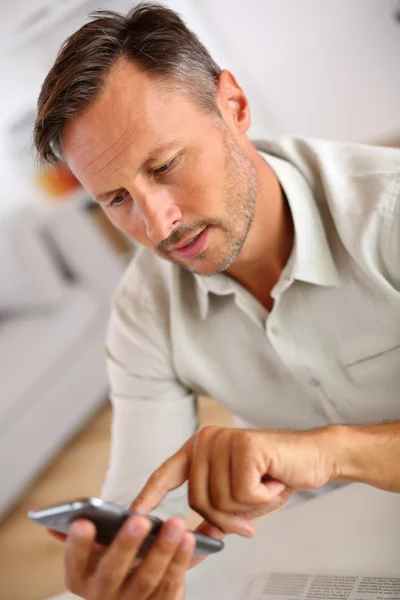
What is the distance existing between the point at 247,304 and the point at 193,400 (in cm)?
23

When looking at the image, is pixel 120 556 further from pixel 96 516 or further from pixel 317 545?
pixel 317 545

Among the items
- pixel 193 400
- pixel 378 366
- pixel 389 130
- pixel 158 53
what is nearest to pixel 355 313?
pixel 378 366

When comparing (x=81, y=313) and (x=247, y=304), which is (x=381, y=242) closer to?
(x=247, y=304)

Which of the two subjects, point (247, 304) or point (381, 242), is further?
point (247, 304)

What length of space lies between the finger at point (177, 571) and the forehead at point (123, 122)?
460 millimetres

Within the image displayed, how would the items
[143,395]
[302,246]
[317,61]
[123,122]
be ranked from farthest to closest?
[317,61] < [143,395] < [302,246] < [123,122]

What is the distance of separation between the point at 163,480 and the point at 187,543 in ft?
0.33

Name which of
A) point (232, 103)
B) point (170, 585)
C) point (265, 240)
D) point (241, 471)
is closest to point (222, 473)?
point (241, 471)

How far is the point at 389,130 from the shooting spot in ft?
9.23

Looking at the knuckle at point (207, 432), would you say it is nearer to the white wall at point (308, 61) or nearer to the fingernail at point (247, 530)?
the fingernail at point (247, 530)

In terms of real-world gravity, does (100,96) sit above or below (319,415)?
above

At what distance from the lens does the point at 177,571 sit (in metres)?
0.63

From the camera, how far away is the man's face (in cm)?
80

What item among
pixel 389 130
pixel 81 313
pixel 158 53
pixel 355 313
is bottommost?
pixel 389 130
